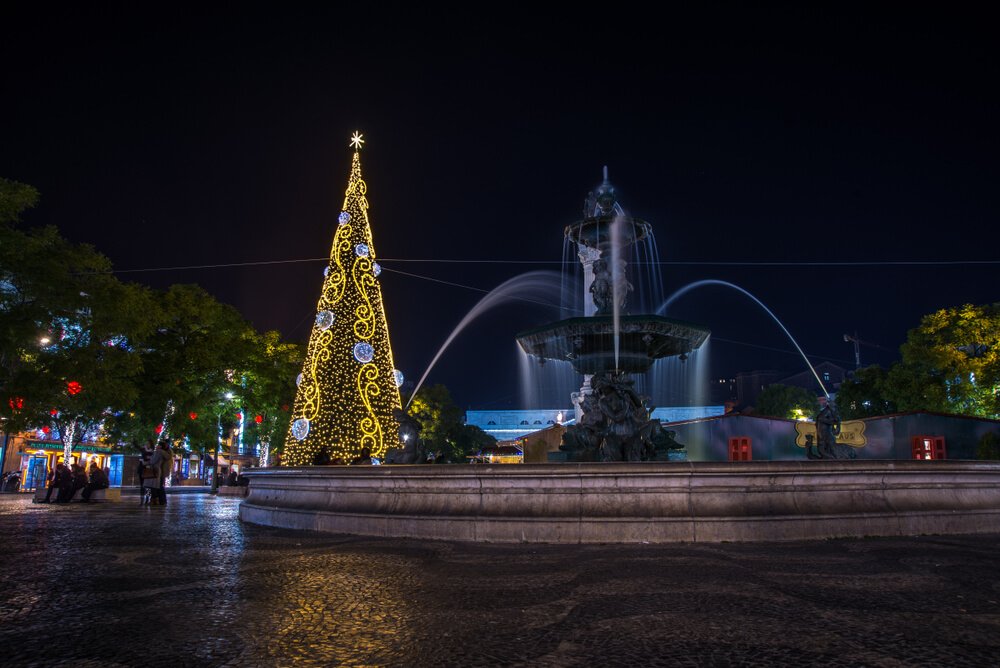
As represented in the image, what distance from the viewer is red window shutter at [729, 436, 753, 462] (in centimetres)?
2875

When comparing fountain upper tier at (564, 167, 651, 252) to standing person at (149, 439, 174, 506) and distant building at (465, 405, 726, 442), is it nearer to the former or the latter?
standing person at (149, 439, 174, 506)

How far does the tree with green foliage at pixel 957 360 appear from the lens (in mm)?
31734

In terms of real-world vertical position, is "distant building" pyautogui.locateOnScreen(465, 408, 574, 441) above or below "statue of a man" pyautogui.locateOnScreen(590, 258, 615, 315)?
below

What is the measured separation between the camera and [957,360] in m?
33.1

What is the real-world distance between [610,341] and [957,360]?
2745cm

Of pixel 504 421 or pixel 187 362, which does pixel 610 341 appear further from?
pixel 504 421

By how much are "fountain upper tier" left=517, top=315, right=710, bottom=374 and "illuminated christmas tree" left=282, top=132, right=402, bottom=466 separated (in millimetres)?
11385

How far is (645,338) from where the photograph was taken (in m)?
13.8

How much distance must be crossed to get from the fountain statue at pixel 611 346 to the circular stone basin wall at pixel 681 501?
3.56m

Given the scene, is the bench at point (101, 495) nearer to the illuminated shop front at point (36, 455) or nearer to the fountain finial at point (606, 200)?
the illuminated shop front at point (36, 455)

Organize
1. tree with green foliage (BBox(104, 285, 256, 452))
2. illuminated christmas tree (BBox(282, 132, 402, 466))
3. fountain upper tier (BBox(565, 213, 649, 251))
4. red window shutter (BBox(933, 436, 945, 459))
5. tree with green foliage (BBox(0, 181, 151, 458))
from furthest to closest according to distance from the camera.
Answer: red window shutter (BBox(933, 436, 945, 459))
illuminated christmas tree (BBox(282, 132, 402, 466))
tree with green foliage (BBox(104, 285, 256, 452))
tree with green foliage (BBox(0, 181, 151, 458))
fountain upper tier (BBox(565, 213, 649, 251))

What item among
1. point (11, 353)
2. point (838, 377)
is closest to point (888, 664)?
point (11, 353)

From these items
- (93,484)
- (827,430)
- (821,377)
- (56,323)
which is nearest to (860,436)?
(827,430)

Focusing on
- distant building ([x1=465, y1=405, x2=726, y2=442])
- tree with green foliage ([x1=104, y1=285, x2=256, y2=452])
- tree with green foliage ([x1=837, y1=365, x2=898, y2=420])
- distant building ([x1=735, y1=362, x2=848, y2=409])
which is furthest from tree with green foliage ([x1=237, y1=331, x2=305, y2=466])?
distant building ([x1=735, y1=362, x2=848, y2=409])
